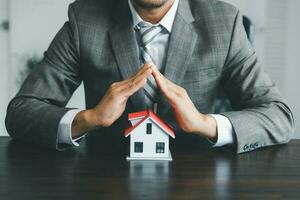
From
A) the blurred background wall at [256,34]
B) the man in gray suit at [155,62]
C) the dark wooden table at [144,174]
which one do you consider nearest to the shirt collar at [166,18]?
the man in gray suit at [155,62]

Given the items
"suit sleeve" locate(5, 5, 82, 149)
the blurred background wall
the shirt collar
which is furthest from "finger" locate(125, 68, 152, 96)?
the blurred background wall

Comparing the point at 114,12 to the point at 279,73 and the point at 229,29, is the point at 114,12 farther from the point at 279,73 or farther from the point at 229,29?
the point at 279,73

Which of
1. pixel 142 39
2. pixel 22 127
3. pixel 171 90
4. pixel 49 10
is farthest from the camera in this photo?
pixel 49 10

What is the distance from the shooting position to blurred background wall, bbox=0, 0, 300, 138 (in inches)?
98.2

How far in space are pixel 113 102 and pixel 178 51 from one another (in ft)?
1.13

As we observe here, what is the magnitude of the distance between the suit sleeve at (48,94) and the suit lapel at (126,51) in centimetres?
13

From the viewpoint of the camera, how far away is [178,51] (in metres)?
1.50

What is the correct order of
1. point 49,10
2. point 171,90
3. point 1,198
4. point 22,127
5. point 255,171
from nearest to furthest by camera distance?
point 1,198 → point 255,171 → point 171,90 → point 22,127 → point 49,10

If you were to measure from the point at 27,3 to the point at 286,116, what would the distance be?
5.21ft

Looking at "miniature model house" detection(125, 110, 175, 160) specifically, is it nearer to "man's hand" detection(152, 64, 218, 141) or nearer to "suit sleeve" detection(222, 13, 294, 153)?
"man's hand" detection(152, 64, 218, 141)

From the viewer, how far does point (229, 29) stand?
5.17 ft

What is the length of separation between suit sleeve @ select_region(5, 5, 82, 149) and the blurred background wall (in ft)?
3.25

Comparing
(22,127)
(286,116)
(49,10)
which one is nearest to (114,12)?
(22,127)

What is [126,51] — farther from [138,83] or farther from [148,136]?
[148,136]
